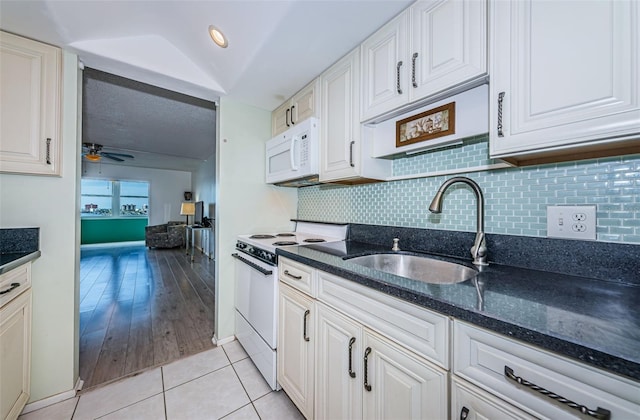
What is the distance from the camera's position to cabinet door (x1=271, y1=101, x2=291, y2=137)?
2.10m

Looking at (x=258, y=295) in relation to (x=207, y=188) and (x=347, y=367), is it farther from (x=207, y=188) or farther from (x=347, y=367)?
(x=207, y=188)

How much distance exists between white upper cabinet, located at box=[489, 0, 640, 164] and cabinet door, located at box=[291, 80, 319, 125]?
3.67ft

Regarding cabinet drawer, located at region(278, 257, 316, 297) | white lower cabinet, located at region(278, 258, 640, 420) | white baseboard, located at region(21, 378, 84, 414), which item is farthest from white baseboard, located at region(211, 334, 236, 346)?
cabinet drawer, located at region(278, 257, 316, 297)

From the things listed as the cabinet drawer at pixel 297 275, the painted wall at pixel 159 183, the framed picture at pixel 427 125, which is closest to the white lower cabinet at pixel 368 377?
the cabinet drawer at pixel 297 275

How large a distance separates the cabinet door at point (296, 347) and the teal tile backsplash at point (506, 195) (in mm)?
772

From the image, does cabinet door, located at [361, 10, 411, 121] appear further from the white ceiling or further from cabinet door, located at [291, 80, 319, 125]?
cabinet door, located at [291, 80, 319, 125]

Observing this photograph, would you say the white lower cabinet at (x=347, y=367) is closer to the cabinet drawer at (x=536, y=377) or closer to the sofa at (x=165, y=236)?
the cabinet drawer at (x=536, y=377)

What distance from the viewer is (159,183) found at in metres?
7.59

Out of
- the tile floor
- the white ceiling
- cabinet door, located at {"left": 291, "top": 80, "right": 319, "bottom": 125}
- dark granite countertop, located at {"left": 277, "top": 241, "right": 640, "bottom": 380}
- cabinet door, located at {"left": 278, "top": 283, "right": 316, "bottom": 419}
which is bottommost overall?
the tile floor

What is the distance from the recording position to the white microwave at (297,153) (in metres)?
1.73

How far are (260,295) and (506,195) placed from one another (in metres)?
1.52

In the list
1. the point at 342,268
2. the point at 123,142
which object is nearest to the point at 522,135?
the point at 342,268

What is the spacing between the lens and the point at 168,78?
70.2 inches

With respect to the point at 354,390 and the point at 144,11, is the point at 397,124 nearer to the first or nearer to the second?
the point at 354,390
